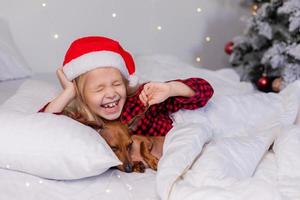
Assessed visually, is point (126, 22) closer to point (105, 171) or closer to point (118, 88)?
point (118, 88)

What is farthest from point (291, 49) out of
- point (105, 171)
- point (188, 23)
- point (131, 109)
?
point (105, 171)

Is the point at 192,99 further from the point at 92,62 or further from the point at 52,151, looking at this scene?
the point at 52,151

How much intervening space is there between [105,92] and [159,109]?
223mm

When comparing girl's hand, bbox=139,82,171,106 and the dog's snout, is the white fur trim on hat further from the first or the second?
the dog's snout

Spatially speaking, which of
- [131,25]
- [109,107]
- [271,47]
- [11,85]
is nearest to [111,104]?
[109,107]

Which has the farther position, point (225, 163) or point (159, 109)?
point (159, 109)

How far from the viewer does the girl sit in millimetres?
1256

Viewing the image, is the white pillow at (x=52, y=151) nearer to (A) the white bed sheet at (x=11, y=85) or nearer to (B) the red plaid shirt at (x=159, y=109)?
(B) the red plaid shirt at (x=159, y=109)

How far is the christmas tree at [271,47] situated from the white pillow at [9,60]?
1101mm

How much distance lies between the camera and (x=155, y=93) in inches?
51.4

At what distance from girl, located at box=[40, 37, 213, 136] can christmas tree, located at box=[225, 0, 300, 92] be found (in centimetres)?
89

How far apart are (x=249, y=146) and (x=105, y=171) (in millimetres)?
366

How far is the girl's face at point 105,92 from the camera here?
124cm

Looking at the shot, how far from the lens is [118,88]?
126cm
